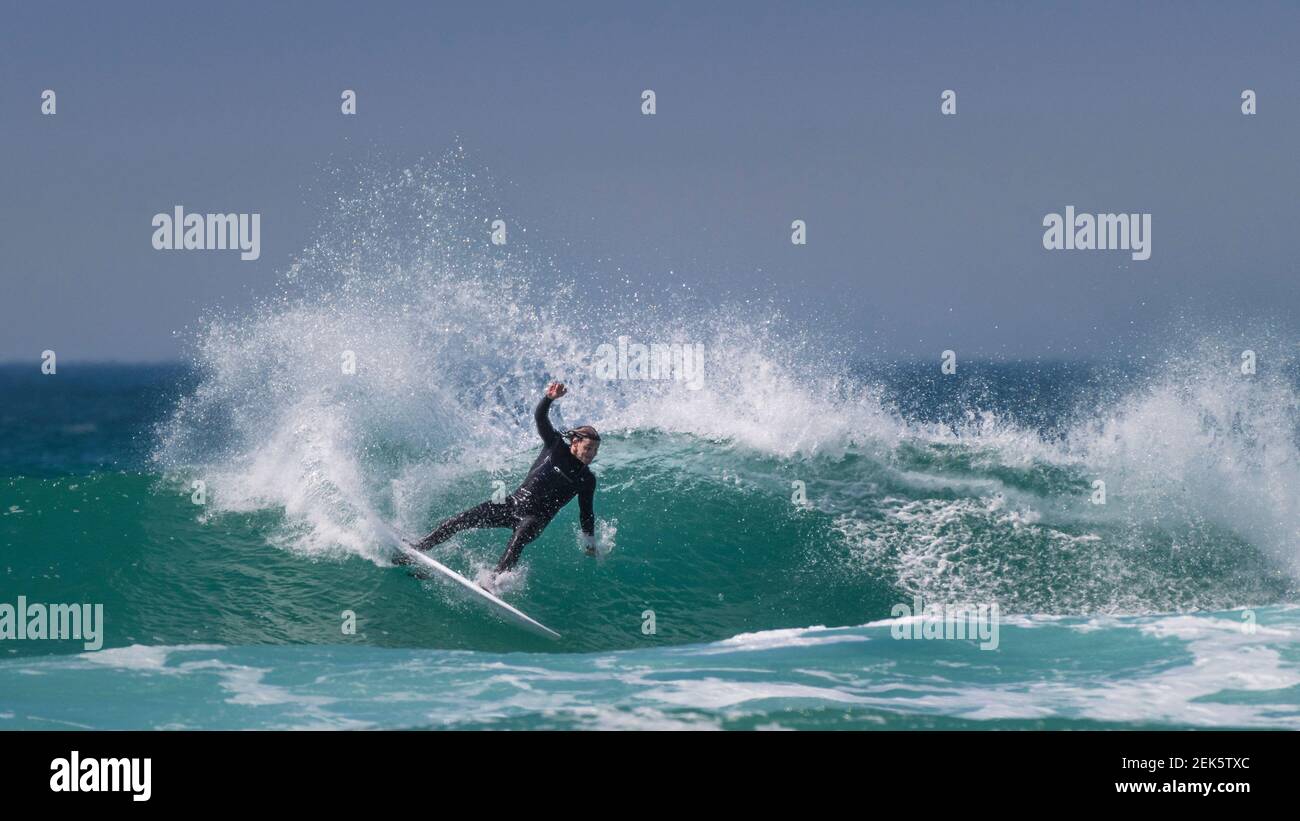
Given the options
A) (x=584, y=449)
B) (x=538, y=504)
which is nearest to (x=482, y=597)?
(x=538, y=504)

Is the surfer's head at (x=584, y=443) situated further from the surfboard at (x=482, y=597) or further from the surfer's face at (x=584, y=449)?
the surfboard at (x=482, y=597)

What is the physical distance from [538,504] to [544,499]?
7 centimetres

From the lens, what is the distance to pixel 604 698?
27.8ft

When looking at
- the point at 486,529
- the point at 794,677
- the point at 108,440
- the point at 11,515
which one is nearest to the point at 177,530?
the point at 11,515

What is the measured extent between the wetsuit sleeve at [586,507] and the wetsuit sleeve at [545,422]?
549 millimetres

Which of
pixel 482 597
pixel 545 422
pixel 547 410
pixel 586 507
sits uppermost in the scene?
pixel 547 410

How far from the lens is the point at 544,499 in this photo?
35.8ft

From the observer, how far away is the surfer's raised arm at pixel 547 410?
1006 cm

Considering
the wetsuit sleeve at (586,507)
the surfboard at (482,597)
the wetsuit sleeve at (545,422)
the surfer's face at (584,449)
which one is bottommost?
the surfboard at (482,597)

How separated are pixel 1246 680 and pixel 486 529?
23.1 ft

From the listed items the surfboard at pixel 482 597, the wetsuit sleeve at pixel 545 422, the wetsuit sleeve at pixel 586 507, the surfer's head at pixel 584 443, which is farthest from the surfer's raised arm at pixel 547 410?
the surfboard at pixel 482 597

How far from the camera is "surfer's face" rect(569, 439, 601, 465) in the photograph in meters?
10.7

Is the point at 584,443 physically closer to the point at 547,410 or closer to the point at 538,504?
the point at 547,410

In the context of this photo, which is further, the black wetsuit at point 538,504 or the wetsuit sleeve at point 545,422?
the black wetsuit at point 538,504
